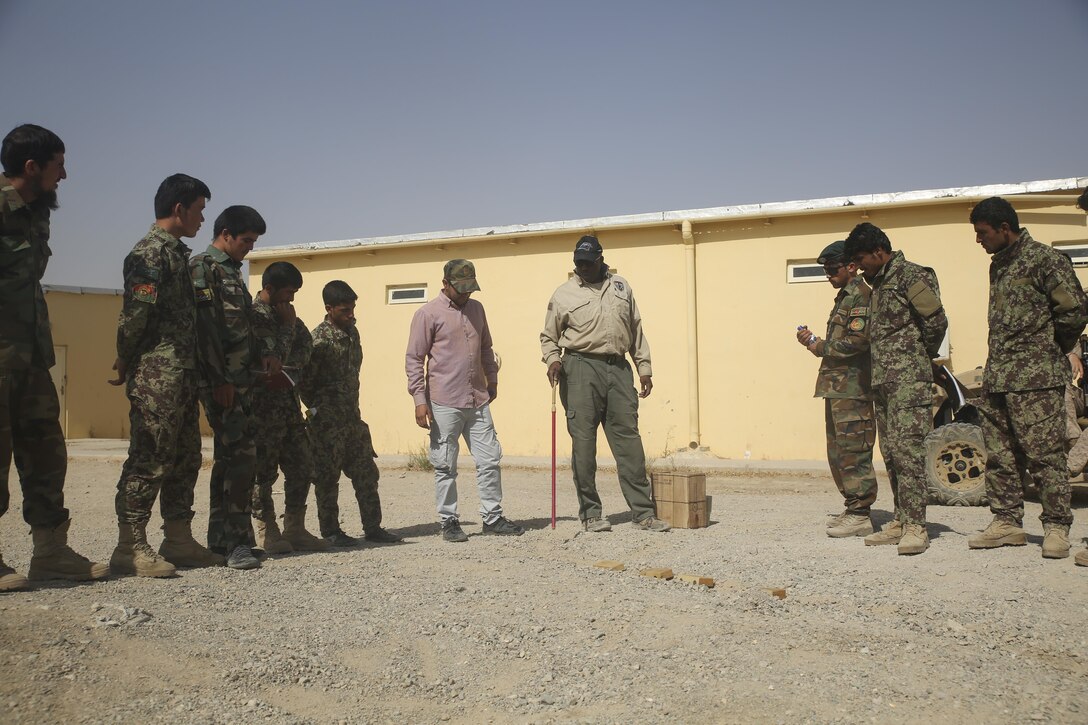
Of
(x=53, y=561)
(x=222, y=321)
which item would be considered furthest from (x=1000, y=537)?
(x=53, y=561)

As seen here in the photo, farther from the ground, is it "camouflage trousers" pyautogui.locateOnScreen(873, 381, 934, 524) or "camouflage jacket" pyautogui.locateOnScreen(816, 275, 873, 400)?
"camouflage jacket" pyautogui.locateOnScreen(816, 275, 873, 400)

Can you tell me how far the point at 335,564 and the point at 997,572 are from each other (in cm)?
386

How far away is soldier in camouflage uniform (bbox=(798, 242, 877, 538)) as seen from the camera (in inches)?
250

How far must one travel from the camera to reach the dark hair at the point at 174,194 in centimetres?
504

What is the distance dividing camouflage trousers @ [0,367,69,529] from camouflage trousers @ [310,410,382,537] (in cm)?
209

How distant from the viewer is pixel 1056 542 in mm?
5312

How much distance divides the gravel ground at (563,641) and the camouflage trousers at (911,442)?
1.11 feet

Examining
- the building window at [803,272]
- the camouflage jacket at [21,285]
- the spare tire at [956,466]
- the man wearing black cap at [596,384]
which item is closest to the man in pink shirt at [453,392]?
the man wearing black cap at [596,384]

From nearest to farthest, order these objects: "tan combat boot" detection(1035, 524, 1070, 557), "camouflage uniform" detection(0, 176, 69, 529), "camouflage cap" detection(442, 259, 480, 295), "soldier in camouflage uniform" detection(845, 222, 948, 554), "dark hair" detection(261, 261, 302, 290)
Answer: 1. "camouflage uniform" detection(0, 176, 69, 529)
2. "tan combat boot" detection(1035, 524, 1070, 557)
3. "soldier in camouflage uniform" detection(845, 222, 948, 554)
4. "dark hair" detection(261, 261, 302, 290)
5. "camouflage cap" detection(442, 259, 480, 295)

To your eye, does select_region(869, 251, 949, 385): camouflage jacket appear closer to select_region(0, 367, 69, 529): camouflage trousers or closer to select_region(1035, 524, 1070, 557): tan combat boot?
select_region(1035, 524, 1070, 557): tan combat boot

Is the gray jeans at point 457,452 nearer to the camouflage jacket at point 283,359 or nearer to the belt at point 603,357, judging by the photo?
the belt at point 603,357

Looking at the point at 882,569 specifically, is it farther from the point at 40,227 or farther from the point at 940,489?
the point at 40,227

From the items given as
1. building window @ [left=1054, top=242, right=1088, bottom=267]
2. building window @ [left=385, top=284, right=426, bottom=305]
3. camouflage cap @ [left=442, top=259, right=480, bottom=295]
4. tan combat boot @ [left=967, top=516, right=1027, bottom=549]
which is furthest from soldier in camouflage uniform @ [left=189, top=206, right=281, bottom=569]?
building window @ [left=1054, top=242, right=1088, bottom=267]

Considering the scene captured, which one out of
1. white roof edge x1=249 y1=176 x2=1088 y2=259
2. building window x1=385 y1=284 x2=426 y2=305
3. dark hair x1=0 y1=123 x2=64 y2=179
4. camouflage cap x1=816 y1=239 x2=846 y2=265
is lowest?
camouflage cap x1=816 y1=239 x2=846 y2=265
